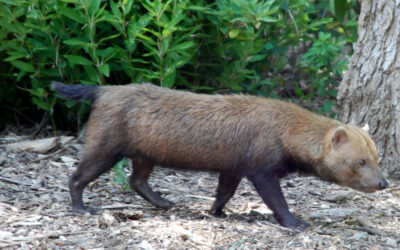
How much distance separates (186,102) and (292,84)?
4.45 m

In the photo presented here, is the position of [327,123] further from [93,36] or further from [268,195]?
[93,36]

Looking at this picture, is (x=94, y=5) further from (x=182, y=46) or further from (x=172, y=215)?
(x=172, y=215)

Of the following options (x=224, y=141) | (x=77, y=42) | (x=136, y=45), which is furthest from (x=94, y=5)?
(x=224, y=141)

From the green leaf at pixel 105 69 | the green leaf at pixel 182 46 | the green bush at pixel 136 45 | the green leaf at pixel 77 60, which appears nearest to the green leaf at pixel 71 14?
the green bush at pixel 136 45

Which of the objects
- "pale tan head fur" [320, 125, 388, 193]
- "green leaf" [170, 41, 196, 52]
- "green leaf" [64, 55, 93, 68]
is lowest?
"pale tan head fur" [320, 125, 388, 193]

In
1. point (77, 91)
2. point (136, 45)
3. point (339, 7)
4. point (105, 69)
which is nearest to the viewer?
point (77, 91)

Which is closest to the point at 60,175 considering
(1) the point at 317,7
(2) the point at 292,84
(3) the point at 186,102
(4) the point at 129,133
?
(4) the point at 129,133

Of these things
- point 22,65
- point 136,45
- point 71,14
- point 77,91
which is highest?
point 71,14

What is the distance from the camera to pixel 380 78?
7.59m

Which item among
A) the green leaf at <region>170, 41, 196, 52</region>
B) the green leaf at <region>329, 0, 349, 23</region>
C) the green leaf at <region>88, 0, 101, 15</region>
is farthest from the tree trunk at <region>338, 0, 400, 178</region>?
the green leaf at <region>88, 0, 101, 15</region>

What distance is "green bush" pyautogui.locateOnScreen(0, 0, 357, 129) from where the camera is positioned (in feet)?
23.7

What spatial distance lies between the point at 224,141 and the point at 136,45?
2087 millimetres

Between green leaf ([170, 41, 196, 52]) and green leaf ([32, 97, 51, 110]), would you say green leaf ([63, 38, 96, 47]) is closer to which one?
green leaf ([170, 41, 196, 52])

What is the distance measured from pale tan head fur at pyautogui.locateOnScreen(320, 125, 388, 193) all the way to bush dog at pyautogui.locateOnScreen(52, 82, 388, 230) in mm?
10
